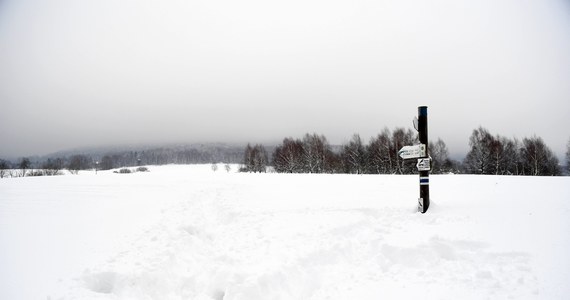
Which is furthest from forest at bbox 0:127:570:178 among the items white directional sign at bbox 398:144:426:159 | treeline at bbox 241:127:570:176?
white directional sign at bbox 398:144:426:159

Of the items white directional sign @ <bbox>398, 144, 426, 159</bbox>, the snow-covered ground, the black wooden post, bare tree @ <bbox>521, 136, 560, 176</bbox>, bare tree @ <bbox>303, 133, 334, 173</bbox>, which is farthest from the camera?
bare tree @ <bbox>303, 133, 334, 173</bbox>

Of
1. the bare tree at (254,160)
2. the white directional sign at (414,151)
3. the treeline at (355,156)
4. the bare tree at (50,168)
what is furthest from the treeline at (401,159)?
the bare tree at (50,168)

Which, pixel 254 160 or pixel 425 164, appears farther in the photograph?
pixel 254 160

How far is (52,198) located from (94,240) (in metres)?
5.32

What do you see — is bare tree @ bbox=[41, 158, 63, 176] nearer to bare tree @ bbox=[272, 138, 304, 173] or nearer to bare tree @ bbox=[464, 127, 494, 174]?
bare tree @ bbox=[272, 138, 304, 173]

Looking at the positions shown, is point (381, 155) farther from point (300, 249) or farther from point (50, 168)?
point (50, 168)

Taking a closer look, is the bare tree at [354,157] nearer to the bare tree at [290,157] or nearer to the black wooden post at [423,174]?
the bare tree at [290,157]

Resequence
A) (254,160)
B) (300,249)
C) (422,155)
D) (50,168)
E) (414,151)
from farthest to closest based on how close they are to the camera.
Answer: (50,168) < (254,160) < (414,151) < (422,155) < (300,249)

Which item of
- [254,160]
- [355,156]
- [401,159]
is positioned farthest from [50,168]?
[401,159]

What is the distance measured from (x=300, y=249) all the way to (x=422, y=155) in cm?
427

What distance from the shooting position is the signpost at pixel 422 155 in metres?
7.45

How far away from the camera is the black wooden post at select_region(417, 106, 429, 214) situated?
7.41 m

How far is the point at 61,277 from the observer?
4.88m

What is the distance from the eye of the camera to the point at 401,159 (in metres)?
50.2
